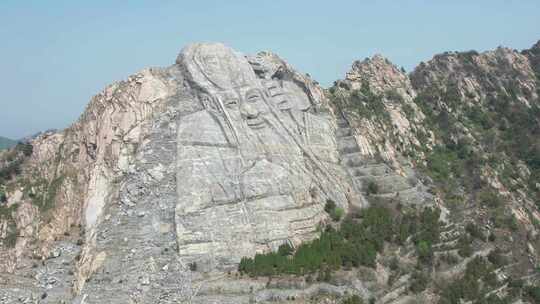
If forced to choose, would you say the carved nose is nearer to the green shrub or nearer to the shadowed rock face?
the shadowed rock face

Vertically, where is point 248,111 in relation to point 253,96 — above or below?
below

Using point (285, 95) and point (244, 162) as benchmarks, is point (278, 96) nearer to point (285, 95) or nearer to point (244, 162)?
point (285, 95)

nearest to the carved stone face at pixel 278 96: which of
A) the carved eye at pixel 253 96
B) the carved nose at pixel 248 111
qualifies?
the carved eye at pixel 253 96

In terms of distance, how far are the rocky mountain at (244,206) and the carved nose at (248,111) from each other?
3.6 inches

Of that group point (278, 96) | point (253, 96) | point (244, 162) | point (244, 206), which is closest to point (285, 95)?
point (278, 96)

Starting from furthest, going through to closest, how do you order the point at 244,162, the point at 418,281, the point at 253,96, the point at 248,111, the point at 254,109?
1. the point at 253,96
2. the point at 254,109
3. the point at 248,111
4. the point at 244,162
5. the point at 418,281

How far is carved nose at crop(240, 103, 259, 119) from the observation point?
1129 inches

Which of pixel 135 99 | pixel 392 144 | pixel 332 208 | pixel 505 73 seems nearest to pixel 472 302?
pixel 332 208

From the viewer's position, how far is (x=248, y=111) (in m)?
28.7

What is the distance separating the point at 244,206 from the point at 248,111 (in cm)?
446

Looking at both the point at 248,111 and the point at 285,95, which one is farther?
the point at 285,95

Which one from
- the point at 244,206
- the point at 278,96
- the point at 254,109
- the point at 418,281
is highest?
the point at 278,96

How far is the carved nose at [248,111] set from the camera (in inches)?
1129

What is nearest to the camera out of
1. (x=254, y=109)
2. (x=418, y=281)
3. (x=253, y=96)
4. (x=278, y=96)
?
(x=418, y=281)
